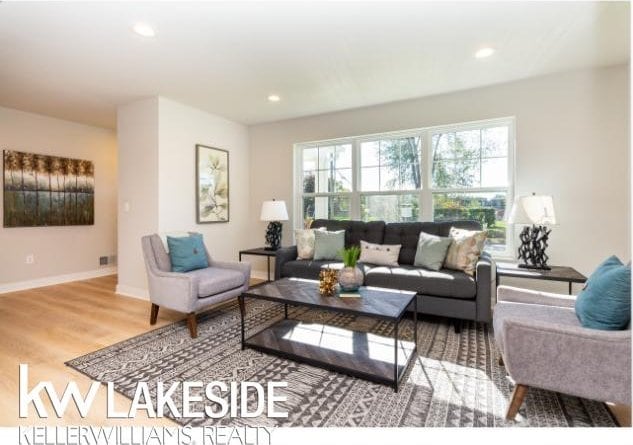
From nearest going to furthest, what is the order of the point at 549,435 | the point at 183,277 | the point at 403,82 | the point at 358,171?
the point at 549,435, the point at 183,277, the point at 403,82, the point at 358,171

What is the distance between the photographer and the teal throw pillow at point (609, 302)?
4.83ft

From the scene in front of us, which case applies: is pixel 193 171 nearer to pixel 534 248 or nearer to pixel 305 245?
pixel 305 245

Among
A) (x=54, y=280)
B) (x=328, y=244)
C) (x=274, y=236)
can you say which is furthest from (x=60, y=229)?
(x=328, y=244)

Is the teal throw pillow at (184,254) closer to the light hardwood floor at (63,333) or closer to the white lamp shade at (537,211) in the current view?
the light hardwood floor at (63,333)

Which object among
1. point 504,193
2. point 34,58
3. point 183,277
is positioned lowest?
point 183,277

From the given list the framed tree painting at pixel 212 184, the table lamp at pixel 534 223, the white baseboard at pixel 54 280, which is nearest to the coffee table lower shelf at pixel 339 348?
the table lamp at pixel 534 223

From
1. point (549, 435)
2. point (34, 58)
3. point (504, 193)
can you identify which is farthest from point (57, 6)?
point (504, 193)

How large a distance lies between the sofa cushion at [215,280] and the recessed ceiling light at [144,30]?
6.30 ft

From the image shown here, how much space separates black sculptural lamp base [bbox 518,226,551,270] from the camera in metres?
3.00

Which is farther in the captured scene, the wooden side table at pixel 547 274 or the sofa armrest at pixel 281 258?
the sofa armrest at pixel 281 258

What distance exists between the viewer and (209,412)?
1.66 meters

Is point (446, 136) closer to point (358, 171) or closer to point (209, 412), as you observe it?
point (358, 171)

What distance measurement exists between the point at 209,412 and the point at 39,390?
3.51ft

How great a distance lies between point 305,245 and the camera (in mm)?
3773
